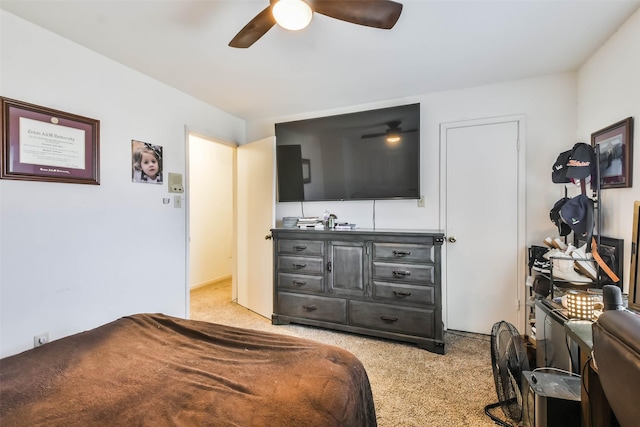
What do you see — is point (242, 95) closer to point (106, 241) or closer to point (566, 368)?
point (106, 241)

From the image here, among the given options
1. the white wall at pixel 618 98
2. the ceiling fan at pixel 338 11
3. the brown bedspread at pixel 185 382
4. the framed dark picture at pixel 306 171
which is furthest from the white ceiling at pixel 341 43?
the brown bedspread at pixel 185 382

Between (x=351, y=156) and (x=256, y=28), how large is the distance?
5.56ft

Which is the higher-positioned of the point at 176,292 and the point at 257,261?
the point at 257,261

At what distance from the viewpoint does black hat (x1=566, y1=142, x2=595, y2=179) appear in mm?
1861

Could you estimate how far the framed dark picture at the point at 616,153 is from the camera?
5.59ft

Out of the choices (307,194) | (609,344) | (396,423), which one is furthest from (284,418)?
(307,194)

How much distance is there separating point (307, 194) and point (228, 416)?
257cm

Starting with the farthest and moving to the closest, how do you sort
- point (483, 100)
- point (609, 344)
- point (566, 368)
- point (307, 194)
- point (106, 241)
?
point (307, 194) → point (483, 100) → point (106, 241) → point (566, 368) → point (609, 344)

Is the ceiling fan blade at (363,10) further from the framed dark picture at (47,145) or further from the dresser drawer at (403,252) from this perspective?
the framed dark picture at (47,145)

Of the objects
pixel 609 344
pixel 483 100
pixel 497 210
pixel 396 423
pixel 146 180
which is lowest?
pixel 396 423

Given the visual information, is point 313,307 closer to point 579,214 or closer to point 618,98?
point 579,214

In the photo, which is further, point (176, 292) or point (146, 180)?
point (176, 292)

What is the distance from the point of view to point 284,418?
0.83m

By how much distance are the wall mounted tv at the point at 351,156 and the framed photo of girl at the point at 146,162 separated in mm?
1280
